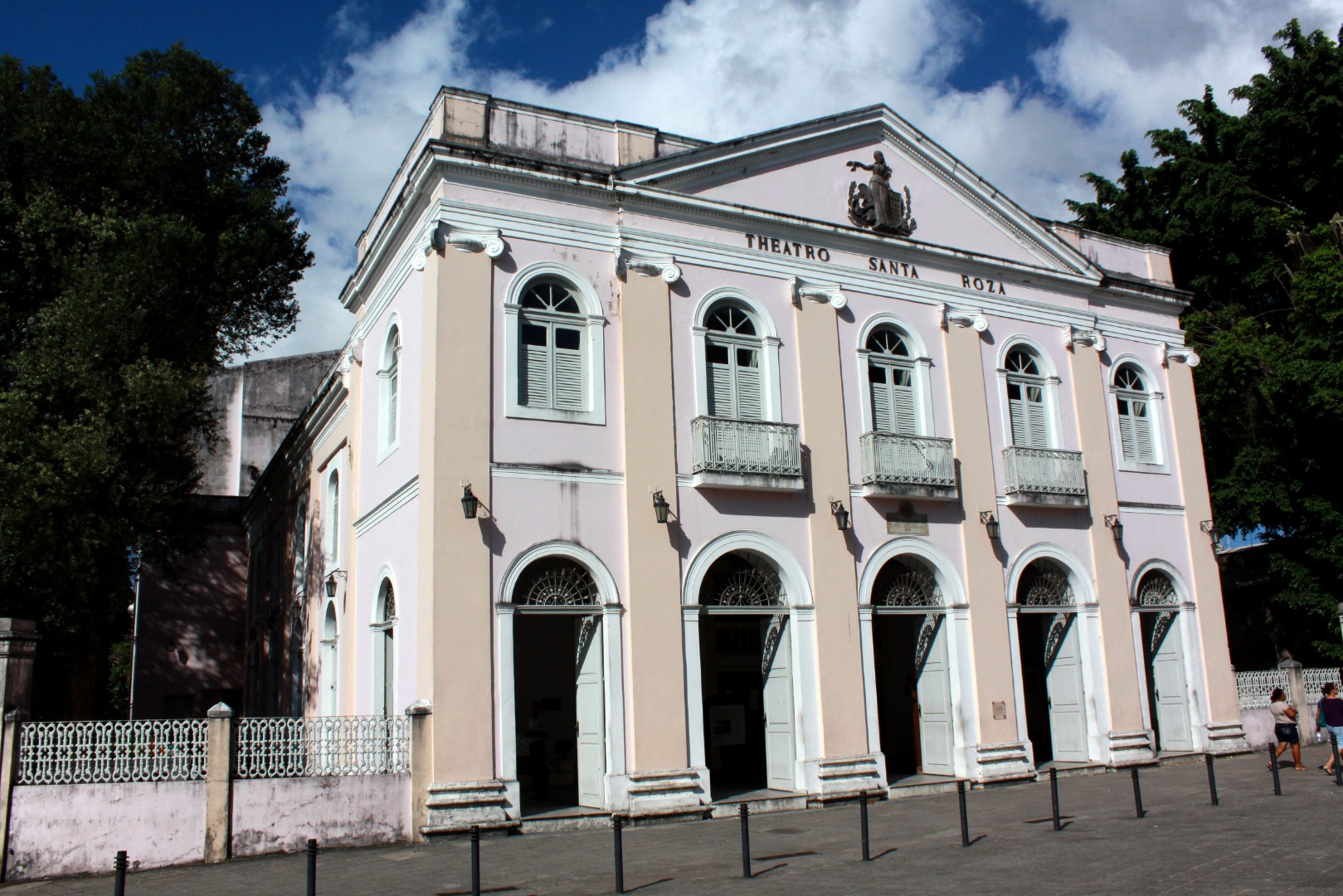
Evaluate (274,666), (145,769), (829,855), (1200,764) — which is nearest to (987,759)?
(1200,764)

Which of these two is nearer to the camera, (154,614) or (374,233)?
(374,233)

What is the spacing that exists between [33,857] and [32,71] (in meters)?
15.2

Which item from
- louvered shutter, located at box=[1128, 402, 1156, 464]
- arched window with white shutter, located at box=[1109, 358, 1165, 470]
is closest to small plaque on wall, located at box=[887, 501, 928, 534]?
arched window with white shutter, located at box=[1109, 358, 1165, 470]

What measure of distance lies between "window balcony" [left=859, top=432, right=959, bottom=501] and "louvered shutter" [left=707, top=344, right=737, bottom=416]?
2.12 meters

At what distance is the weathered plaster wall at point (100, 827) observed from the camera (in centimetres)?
1103

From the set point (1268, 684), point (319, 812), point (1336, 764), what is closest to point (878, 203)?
point (1336, 764)

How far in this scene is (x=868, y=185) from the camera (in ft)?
57.3

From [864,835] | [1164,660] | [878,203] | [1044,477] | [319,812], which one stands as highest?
[878,203]

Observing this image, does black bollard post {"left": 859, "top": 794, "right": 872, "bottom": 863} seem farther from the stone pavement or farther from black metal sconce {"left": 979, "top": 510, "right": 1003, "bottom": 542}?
black metal sconce {"left": 979, "top": 510, "right": 1003, "bottom": 542}

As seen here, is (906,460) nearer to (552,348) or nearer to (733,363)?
(733,363)

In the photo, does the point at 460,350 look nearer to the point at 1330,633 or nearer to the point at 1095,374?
the point at 1095,374

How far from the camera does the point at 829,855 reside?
10.6 m

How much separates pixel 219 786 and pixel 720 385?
26.3ft

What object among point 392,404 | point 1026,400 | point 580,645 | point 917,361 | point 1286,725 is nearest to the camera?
point 580,645
